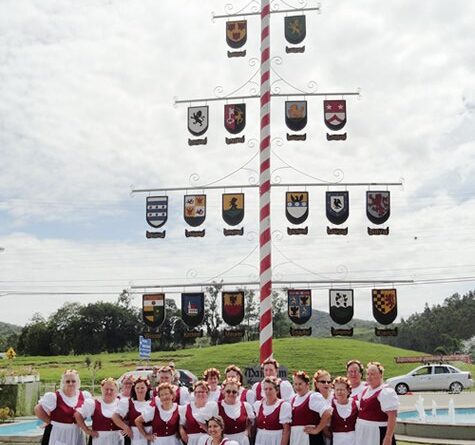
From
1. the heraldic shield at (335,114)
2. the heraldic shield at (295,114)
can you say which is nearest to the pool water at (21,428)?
the heraldic shield at (295,114)

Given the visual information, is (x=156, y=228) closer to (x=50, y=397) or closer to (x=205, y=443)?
(x=50, y=397)

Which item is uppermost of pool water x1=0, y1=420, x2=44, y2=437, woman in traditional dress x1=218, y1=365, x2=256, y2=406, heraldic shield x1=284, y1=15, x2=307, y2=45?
heraldic shield x1=284, y1=15, x2=307, y2=45

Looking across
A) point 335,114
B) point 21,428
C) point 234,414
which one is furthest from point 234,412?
point 21,428

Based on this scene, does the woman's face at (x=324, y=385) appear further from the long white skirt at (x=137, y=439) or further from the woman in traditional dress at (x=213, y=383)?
the long white skirt at (x=137, y=439)

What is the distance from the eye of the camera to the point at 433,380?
102 ft

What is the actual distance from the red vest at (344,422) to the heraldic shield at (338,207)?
25.9 ft

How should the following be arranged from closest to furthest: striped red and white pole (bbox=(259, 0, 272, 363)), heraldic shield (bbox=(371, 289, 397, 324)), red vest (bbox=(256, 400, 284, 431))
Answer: red vest (bbox=(256, 400, 284, 431)) → striped red and white pole (bbox=(259, 0, 272, 363)) → heraldic shield (bbox=(371, 289, 397, 324))

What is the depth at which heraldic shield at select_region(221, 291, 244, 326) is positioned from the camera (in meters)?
16.3

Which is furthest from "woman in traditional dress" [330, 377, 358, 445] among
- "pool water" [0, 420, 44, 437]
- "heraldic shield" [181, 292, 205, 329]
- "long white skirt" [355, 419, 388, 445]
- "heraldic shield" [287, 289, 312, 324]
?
"pool water" [0, 420, 44, 437]

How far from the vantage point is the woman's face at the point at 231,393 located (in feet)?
27.3

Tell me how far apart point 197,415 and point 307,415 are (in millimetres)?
1399

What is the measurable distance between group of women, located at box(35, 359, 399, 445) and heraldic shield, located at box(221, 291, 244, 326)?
7232 mm

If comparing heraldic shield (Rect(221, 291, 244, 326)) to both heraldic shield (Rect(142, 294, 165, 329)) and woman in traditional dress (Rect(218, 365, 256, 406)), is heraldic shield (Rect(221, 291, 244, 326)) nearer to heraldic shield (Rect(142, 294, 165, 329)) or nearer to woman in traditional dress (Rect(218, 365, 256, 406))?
heraldic shield (Rect(142, 294, 165, 329))

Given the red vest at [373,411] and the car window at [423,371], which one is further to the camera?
the car window at [423,371]
